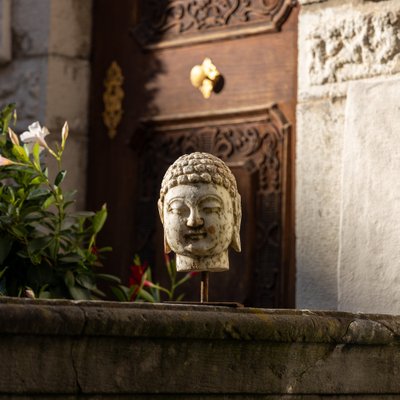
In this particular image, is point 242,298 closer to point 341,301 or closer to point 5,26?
point 341,301

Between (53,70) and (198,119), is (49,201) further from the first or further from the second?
(53,70)

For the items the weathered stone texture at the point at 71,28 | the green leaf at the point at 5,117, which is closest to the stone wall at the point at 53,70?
the weathered stone texture at the point at 71,28

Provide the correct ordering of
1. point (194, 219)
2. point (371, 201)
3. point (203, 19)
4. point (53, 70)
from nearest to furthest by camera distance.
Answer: point (194, 219), point (371, 201), point (203, 19), point (53, 70)

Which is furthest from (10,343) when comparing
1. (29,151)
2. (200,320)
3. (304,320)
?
(29,151)

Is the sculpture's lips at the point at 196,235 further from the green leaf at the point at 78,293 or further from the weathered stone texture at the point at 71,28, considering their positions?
the weathered stone texture at the point at 71,28

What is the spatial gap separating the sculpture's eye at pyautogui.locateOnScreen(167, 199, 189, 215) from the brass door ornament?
76.1 inches

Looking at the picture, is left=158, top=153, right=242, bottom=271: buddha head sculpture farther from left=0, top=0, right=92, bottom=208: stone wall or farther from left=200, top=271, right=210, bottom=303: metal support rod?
left=0, top=0, right=92, bottom=208: stone wall

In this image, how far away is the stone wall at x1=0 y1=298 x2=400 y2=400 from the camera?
2348mm

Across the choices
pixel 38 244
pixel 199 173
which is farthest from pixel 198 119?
pixel 199 173

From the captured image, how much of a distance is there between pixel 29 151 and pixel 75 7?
4.30 feet

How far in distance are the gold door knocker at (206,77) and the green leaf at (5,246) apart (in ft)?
3.74

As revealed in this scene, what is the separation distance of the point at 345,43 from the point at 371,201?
56 cm

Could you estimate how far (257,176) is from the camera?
4.55m

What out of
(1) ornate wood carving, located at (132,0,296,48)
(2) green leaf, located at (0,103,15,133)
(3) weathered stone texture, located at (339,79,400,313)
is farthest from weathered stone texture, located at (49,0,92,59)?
(3) weathered stone texture, located at (339,79,400,313)
